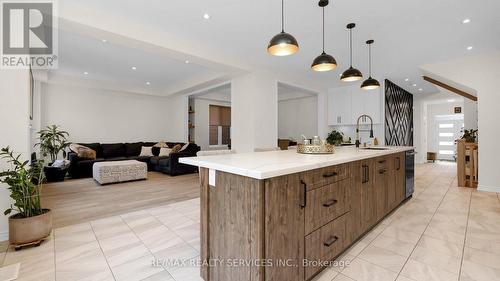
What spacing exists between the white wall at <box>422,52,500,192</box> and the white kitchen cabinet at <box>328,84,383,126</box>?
179cm

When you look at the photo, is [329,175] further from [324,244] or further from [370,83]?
[370,83]

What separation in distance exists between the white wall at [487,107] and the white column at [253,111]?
408 centimetres

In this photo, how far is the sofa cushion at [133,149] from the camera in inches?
280

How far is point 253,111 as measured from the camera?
16.2ft

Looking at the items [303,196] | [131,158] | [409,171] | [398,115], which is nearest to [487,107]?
[409,171]

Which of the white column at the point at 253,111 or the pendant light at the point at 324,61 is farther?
the white column at the point at 253,111

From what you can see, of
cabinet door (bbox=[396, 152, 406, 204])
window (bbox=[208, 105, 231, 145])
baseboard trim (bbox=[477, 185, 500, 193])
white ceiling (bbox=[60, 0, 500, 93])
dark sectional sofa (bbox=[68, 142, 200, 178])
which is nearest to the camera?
white ceiling (bbox=[60, 0, 500, 93])

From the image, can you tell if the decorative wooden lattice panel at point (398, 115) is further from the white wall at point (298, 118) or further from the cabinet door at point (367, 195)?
the cabinet door at point (367, 195)

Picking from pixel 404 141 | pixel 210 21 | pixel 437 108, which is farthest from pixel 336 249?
pixel 437 108

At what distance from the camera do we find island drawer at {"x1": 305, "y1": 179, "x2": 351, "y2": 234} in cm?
157

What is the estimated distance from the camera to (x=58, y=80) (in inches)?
243

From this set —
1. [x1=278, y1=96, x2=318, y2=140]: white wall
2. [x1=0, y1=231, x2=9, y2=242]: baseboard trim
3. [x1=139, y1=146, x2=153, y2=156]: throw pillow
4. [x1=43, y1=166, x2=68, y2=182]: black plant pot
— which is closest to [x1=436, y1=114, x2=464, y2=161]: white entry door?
[x1=278, y1=96, x2=318, y2=140]: white wall

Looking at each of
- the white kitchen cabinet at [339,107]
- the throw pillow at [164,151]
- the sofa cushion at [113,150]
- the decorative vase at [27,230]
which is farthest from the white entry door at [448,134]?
the decorative vase at [27,230]

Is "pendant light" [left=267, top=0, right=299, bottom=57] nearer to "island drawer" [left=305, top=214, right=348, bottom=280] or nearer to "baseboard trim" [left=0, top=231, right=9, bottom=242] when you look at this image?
"island drawer" [left=305, top=214, right=348, bottom=280]
